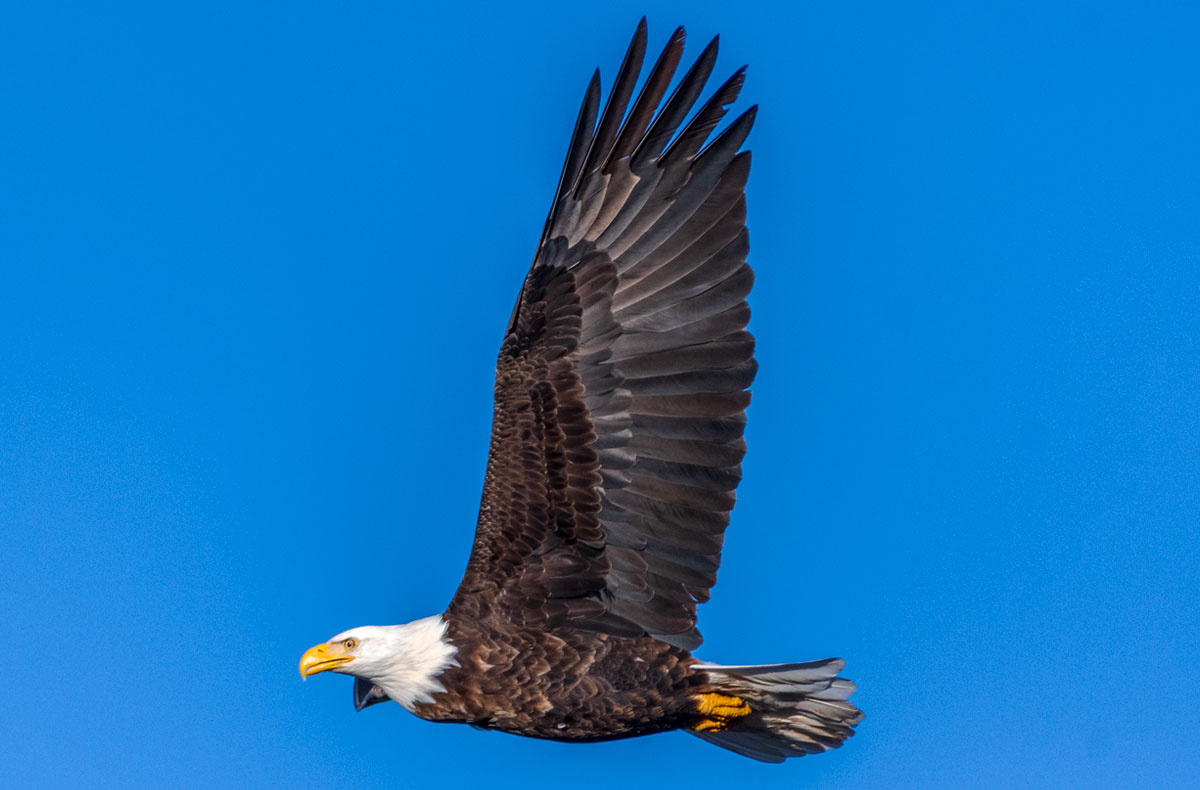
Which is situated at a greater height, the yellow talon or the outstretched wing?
the outstretched wing

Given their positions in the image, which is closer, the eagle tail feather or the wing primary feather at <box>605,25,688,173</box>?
the wing primary feather at <box>605,25,688,173</box>

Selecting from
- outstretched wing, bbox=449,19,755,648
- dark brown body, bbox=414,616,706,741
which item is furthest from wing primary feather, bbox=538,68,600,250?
dark brown body, bbox=414,616,706,741

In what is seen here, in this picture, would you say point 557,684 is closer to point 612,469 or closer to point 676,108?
point 612,469

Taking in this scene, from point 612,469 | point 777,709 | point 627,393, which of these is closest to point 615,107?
point 627,393

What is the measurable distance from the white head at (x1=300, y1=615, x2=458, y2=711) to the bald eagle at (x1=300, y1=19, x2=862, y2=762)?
1 centimetres

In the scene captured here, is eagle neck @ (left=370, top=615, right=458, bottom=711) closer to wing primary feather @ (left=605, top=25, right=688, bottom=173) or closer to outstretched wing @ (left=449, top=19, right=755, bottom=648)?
outstretched wing @ (left=449, top=19, right=755, bottom=648)

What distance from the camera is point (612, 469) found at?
26.8 feet

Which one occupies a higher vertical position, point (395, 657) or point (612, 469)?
point (612, 469)

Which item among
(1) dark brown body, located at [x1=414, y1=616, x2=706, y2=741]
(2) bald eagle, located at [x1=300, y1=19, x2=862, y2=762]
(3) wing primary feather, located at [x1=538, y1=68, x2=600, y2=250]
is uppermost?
(3) wing primary feather, located at [x1=538, y1=68, x2=600, y2=250]

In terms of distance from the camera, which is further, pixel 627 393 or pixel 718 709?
pixel 718 709

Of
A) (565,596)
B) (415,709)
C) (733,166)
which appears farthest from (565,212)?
(415,709)

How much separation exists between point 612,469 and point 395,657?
165cm

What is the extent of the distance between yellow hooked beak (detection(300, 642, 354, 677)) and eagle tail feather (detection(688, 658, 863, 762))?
2102 millimetres

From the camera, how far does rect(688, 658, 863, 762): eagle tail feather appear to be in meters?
8.25
